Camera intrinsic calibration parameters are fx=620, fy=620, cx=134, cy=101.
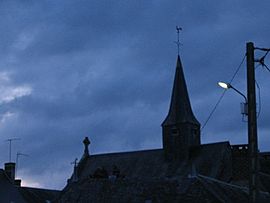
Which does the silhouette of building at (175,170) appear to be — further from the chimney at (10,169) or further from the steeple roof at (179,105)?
the chimney at (10,169)

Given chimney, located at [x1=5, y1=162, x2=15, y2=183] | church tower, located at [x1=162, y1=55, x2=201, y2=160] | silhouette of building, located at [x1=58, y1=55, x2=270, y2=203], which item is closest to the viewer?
silhouette of building, located at [x1=58, y1=55, x2=270, y2=203]

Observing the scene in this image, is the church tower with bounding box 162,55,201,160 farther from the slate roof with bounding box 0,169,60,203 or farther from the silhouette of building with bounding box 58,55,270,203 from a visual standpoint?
the slate roof with bounding box 0,169,60,203

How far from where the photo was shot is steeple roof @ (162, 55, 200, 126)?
76625 mm

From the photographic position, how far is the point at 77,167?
84812 mm

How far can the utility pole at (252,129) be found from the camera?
1582cm

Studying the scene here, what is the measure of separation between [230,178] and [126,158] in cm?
1785

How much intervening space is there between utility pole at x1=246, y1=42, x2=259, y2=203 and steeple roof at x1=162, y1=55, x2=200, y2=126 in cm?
5895

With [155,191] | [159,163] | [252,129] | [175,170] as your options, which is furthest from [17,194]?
[252,129]

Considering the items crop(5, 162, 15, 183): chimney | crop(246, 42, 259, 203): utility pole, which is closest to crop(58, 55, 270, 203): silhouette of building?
crop(5, 162, 15, 183): chimney

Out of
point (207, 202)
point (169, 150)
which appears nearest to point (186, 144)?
point (169, 150)

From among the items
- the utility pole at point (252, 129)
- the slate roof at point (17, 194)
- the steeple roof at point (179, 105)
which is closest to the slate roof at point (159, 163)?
the steeple roof at point (179, 105)

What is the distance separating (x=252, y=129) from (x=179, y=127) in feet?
197

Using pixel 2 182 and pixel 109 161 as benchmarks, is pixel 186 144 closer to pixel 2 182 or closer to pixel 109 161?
pixel 109 161

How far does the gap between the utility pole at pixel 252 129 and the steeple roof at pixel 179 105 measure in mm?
58948
